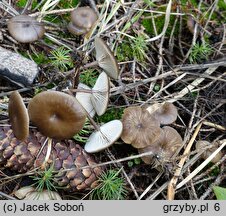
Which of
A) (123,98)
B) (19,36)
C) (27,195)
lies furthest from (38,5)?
(27,195)

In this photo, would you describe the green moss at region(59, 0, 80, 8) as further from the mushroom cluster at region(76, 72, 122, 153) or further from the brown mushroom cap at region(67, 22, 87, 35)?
the mushroom cluster at region(76, 72, 122, 153)

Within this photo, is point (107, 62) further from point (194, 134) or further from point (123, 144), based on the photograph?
point (194, 134)

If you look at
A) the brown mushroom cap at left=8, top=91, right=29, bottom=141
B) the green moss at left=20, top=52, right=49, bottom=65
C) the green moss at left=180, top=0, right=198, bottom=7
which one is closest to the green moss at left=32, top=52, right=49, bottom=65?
the green moss at left=20, top=52, right=49, bottom=65

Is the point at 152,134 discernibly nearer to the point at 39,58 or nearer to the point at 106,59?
the point at 106,59

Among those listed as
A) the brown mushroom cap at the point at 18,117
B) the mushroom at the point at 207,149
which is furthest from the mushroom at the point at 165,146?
the brown mushroom cap at the point at 18,117

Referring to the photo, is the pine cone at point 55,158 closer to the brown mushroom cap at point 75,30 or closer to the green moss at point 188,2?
the brown mushroom cap at point 75,30

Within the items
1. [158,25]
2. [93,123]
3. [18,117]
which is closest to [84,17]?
[158,25]
